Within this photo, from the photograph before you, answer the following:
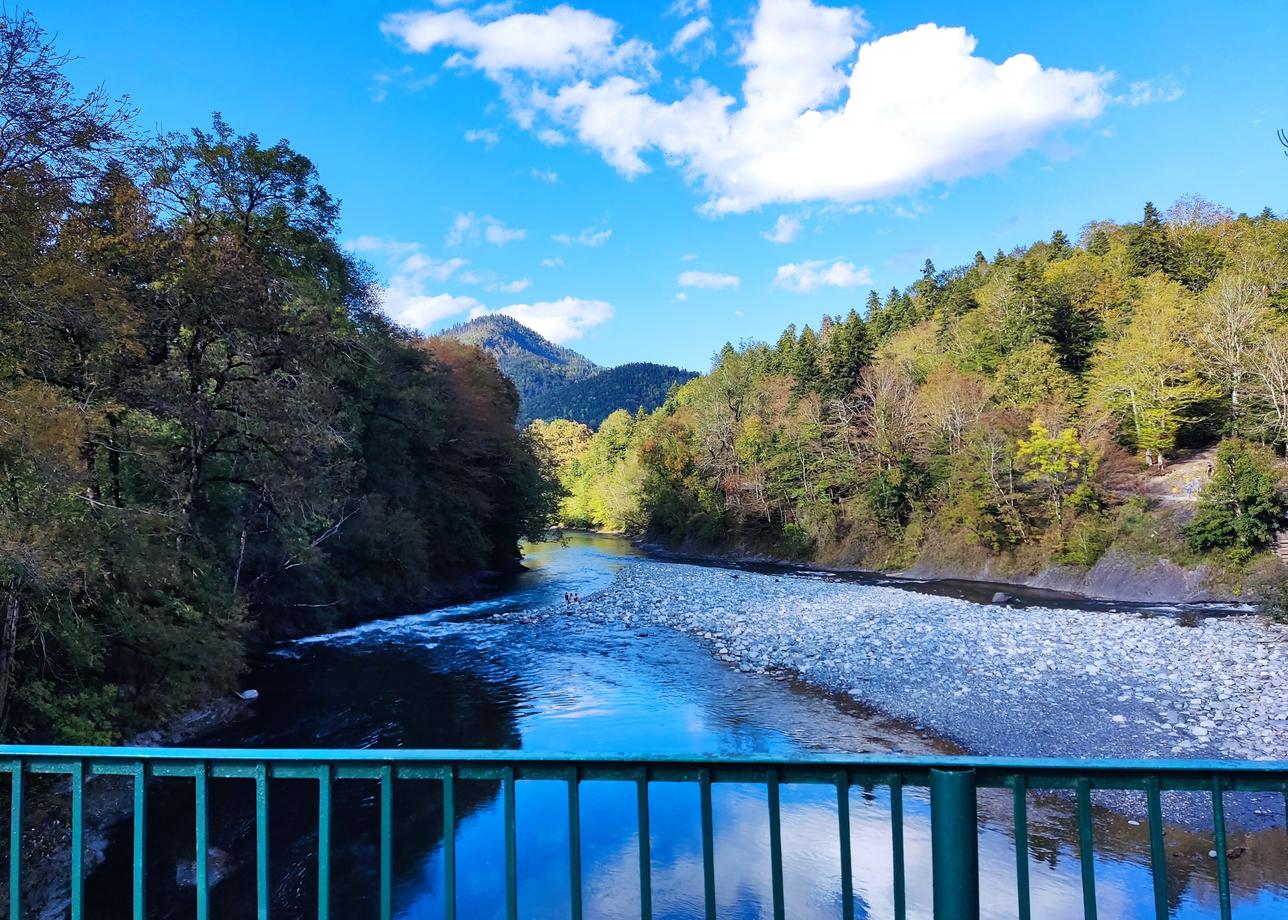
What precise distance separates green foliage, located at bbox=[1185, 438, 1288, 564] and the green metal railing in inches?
1018

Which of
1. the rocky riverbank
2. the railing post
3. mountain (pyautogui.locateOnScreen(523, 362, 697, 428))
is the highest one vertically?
mountain (pyautogui.locateOnScreen(523, 362, 697, 428))

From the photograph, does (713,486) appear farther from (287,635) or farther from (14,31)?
(14,31)

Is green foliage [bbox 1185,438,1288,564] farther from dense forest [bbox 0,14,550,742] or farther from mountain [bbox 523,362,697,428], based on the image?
mountain [bbox 523,362,697,428]

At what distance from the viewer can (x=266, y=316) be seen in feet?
46.7

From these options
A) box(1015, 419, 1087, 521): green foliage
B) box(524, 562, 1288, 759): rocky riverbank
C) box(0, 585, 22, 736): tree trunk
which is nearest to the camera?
box(0, 585, 22, 736): tree trunk

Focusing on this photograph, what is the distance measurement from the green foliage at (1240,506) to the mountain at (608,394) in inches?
4767

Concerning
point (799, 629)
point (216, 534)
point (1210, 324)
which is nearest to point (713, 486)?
point (1210, 324)

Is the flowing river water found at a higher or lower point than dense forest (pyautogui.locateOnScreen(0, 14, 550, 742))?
lower

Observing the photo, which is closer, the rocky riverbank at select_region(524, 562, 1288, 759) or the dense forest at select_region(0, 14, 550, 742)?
the dense forest at select_region(0, 14, 550, 742)

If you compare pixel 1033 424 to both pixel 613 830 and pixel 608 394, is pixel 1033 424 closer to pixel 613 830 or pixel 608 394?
pixel 613 830

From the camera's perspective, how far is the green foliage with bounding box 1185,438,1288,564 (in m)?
22.0

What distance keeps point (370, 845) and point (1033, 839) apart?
695 centimetres

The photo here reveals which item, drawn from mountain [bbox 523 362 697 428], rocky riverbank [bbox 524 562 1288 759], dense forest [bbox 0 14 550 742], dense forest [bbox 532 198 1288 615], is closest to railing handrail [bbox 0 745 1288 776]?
dense forest [bbox 0 14 550 742]

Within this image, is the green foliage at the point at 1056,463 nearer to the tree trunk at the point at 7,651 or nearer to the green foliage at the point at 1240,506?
the green foliage at the point at 1240,506
